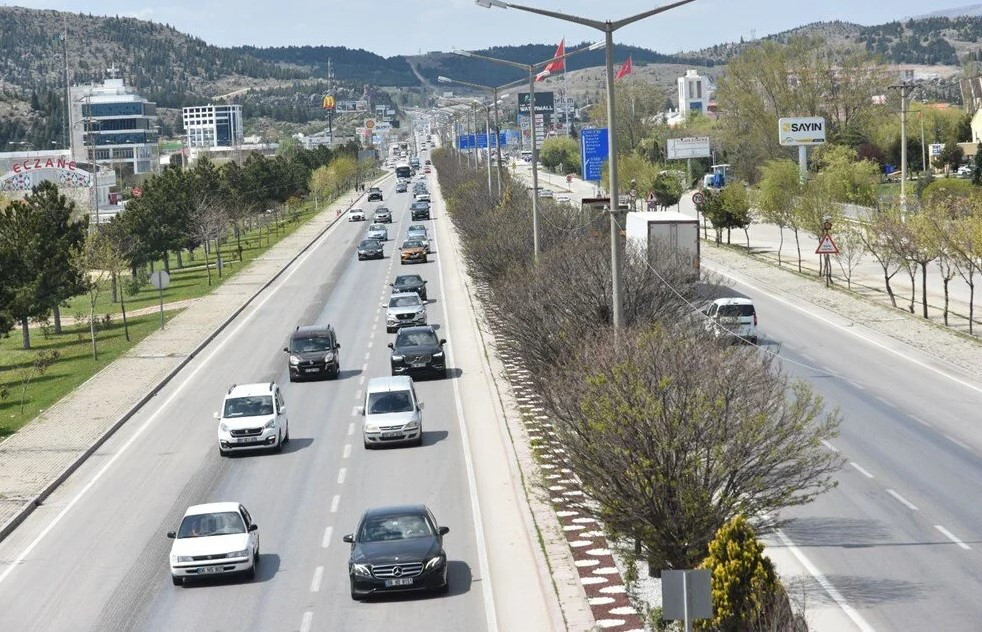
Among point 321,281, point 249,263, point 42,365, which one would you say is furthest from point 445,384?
point 249,263

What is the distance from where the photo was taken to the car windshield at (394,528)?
21.8 m

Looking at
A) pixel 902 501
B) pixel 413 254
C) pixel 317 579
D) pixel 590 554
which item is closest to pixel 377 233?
pixel 413 254

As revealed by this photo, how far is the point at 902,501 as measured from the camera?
2553 centimetres

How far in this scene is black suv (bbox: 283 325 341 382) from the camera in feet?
141

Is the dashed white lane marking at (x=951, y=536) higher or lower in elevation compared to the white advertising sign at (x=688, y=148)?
lower

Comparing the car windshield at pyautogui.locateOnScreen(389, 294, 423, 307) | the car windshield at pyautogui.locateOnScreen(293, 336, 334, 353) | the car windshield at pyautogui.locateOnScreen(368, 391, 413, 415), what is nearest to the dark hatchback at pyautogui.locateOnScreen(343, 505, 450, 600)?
Answer: the car windshield at pyautogui.locateOnScreen(368, 391, 413, 415)

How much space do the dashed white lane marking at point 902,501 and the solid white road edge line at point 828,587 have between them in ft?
9.11

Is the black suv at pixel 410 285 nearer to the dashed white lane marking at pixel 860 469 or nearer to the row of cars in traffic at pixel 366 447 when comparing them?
the row of cars in traffic at pixel 366 447

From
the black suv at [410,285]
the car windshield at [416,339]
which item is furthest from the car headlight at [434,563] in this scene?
the black suv at [410,285]

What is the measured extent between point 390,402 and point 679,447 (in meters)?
16.1

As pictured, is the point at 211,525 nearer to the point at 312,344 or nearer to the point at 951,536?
the point at 951,536

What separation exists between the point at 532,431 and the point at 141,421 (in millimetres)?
11846

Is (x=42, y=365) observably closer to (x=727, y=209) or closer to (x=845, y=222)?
(x=845, y=222)

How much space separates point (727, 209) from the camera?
255 feet
